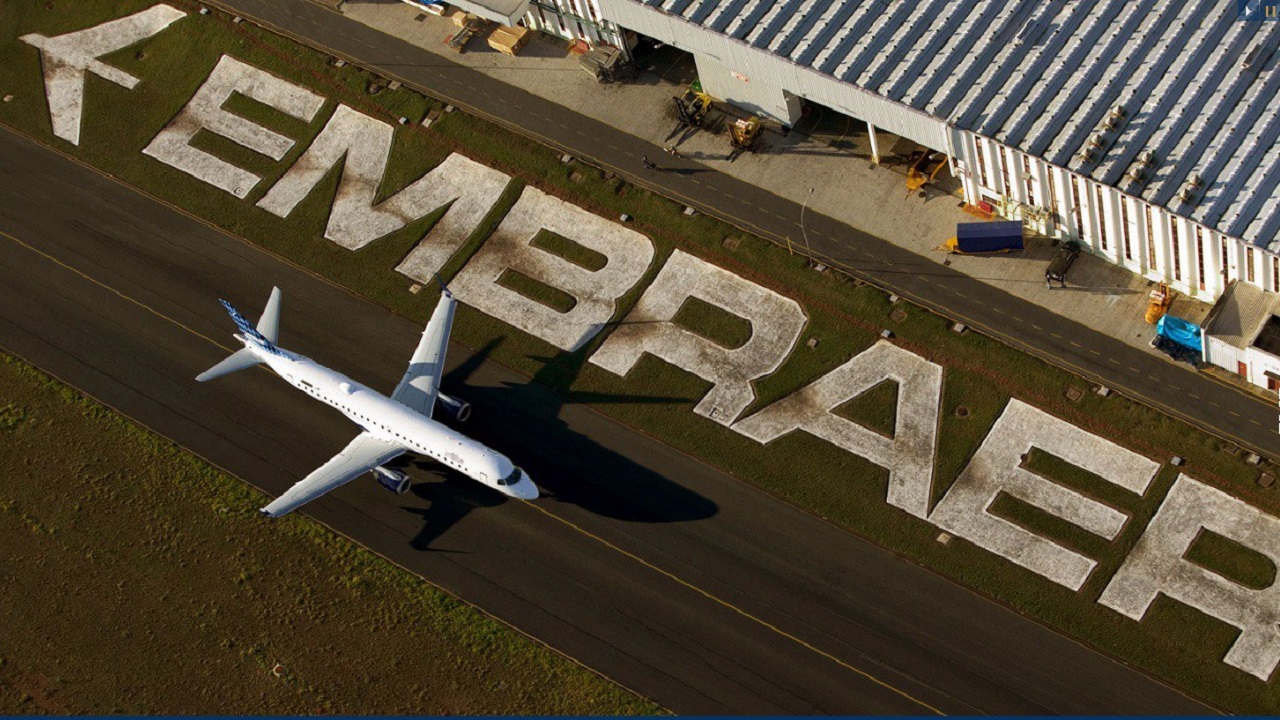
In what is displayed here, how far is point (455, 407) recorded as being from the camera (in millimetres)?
101750

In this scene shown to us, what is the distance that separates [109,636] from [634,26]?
60142mm

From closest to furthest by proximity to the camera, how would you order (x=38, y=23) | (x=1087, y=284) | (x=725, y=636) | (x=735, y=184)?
1. (x=725, y=636)
2. (x=1087, y=284)
3. (x=735, y=184)
4. (x=38, y=23)

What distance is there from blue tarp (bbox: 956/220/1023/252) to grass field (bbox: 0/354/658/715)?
1606 inches

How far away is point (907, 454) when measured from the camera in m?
97.9

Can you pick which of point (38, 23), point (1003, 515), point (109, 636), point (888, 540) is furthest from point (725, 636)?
point (38, 23)

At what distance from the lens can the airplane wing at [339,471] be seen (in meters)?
98.5

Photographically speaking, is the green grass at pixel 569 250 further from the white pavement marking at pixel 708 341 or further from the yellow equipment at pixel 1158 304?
the yellow equipment at pixel 1158 304

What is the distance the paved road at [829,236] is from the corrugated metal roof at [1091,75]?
11.2m

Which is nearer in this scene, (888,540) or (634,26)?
(888,540)

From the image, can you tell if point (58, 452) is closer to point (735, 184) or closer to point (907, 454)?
point (735, 184)

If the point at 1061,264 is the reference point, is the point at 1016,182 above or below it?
above

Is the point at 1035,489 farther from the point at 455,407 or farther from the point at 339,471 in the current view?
the point at 339,471

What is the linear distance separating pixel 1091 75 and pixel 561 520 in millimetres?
48536

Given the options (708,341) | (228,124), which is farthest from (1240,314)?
(228,124)
